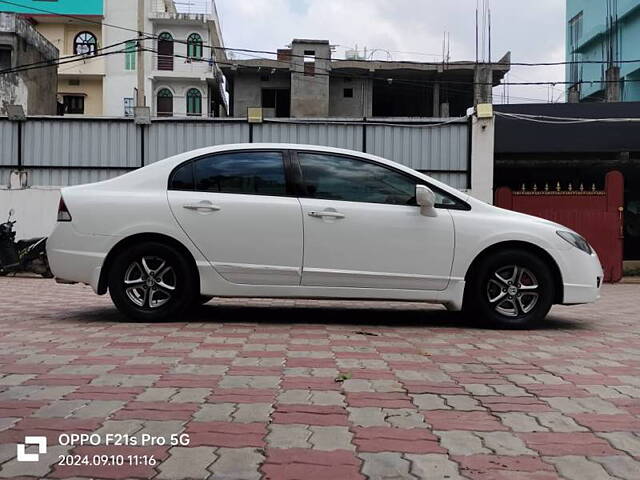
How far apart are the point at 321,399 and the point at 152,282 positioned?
2722mm

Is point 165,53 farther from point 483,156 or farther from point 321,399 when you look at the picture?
point 321,399

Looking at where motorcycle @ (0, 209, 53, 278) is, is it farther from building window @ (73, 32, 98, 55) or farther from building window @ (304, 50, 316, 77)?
building window @ (73, 32, 98, 55)

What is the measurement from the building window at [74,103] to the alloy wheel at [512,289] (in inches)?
1618

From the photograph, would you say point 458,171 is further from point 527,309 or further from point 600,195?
point 527,309

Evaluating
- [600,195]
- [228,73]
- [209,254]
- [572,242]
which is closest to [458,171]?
[600,195]

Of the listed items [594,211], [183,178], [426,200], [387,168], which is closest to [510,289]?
[426,200]

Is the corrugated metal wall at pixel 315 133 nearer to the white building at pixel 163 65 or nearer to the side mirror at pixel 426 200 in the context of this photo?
the side mirror at pixel 426 200

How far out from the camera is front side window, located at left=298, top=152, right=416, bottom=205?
573 centimetres

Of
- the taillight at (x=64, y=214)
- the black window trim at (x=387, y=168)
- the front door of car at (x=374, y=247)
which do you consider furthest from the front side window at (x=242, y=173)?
the taillight at (x=64, y=214)

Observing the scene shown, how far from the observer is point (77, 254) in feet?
18.6

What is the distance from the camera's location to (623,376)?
4.07 metres

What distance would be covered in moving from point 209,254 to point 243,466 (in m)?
3.23

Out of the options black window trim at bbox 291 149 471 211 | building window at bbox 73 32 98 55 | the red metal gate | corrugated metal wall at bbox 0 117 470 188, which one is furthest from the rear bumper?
building window at bbox 73 32 98 55
